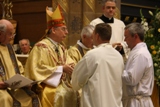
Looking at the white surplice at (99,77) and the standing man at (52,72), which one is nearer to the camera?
the white surplice at (99,77)

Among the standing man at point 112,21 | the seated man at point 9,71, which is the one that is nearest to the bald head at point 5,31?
the seated man at point 9,71

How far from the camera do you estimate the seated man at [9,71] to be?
5.26m

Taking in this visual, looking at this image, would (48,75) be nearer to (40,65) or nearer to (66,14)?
(40,65)

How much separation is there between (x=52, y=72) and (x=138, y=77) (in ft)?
3.60

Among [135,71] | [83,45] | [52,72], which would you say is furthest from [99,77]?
[83,45]

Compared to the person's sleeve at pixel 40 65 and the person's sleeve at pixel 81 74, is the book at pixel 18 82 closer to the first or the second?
the person's sleeve at pixel 40 65

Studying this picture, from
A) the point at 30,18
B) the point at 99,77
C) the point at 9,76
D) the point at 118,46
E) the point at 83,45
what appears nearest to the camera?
the point at 99,77

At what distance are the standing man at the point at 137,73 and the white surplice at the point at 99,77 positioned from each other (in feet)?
1.69

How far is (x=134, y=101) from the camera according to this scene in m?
5.68

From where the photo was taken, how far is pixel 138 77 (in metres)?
5.55

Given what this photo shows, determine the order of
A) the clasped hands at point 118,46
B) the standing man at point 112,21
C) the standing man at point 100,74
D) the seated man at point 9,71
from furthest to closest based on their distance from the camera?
the standing man at point 112,21, the clasped hands at point 118,46, the seated man at point 9,71, the standing man at point 100,74

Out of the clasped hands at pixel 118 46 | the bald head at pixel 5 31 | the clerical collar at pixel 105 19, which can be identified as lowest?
the clasped hands at pixel 118 46

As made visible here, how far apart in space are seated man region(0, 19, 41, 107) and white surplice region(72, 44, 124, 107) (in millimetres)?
707

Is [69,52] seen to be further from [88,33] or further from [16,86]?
[16,86]
